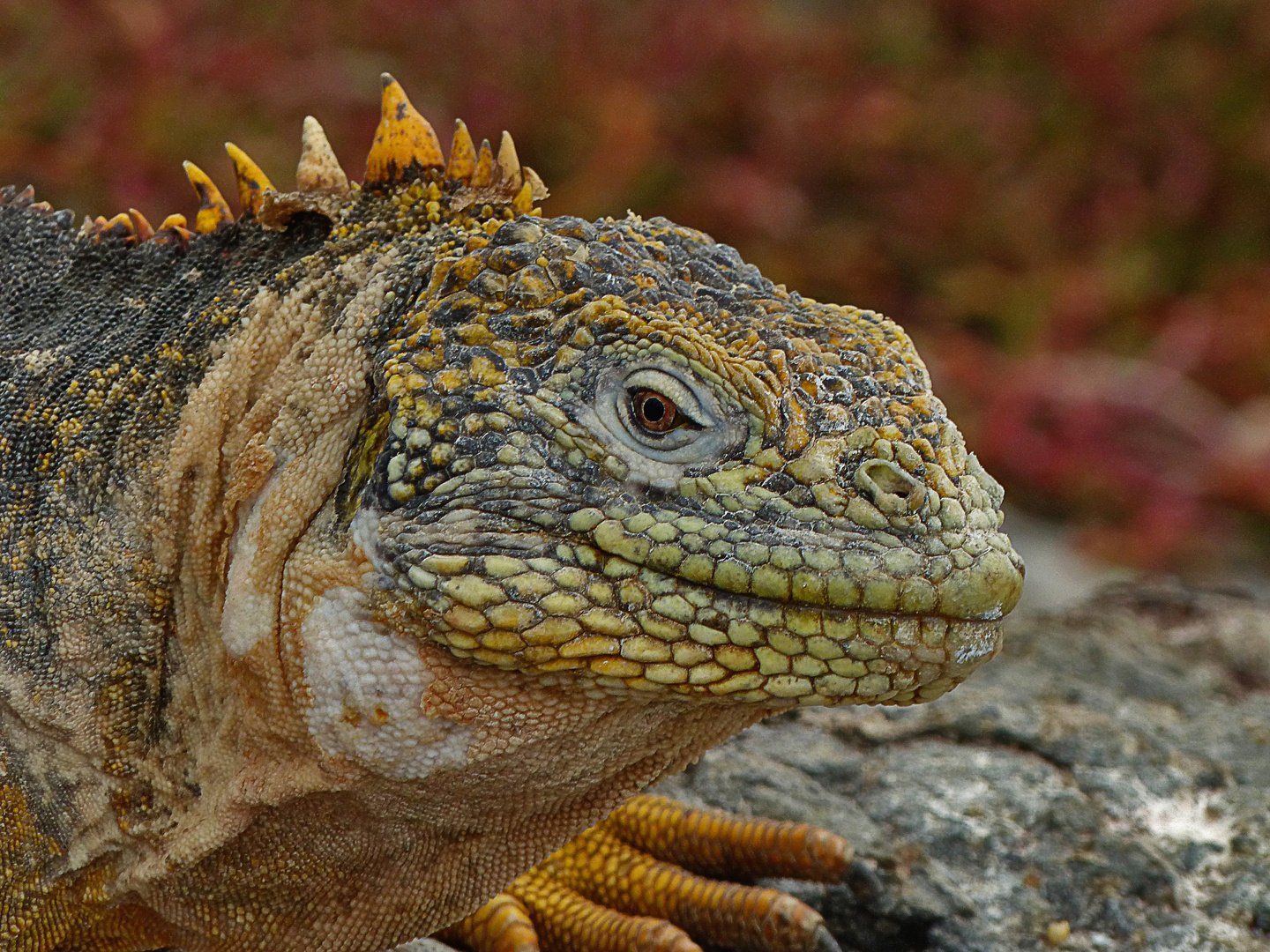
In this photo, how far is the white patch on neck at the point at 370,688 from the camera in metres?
2.96

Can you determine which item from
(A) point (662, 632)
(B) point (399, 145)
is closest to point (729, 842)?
(A) point (662, 632)

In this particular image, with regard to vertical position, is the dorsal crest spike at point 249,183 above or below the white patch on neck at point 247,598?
above

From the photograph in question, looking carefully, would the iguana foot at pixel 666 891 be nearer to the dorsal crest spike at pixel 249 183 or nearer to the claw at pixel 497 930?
the claw at pixel 497 930

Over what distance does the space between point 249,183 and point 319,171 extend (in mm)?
165

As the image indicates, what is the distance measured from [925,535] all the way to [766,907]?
1.55 metres

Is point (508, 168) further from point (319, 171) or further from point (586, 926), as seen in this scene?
point (586, 926)

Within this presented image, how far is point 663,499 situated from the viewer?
2.96 meters

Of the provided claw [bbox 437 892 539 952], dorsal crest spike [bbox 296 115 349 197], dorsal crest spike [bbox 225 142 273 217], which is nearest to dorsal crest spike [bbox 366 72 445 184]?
dorsal crest spike [bbox 296 115 349 197]

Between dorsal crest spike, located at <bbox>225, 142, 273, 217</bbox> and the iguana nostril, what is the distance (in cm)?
154

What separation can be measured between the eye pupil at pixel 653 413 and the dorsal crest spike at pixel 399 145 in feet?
2.94

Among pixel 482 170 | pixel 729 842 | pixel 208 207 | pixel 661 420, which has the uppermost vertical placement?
pixel 482 170

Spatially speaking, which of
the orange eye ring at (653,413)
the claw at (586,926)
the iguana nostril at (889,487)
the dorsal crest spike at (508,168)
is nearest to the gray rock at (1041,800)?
the claw at (586,926)

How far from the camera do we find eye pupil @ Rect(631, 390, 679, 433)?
9.76 feet

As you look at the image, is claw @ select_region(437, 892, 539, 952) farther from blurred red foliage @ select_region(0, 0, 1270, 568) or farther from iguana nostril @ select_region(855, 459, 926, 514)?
blurred red foliage @ select_region(0, 0, 1270, 568)
